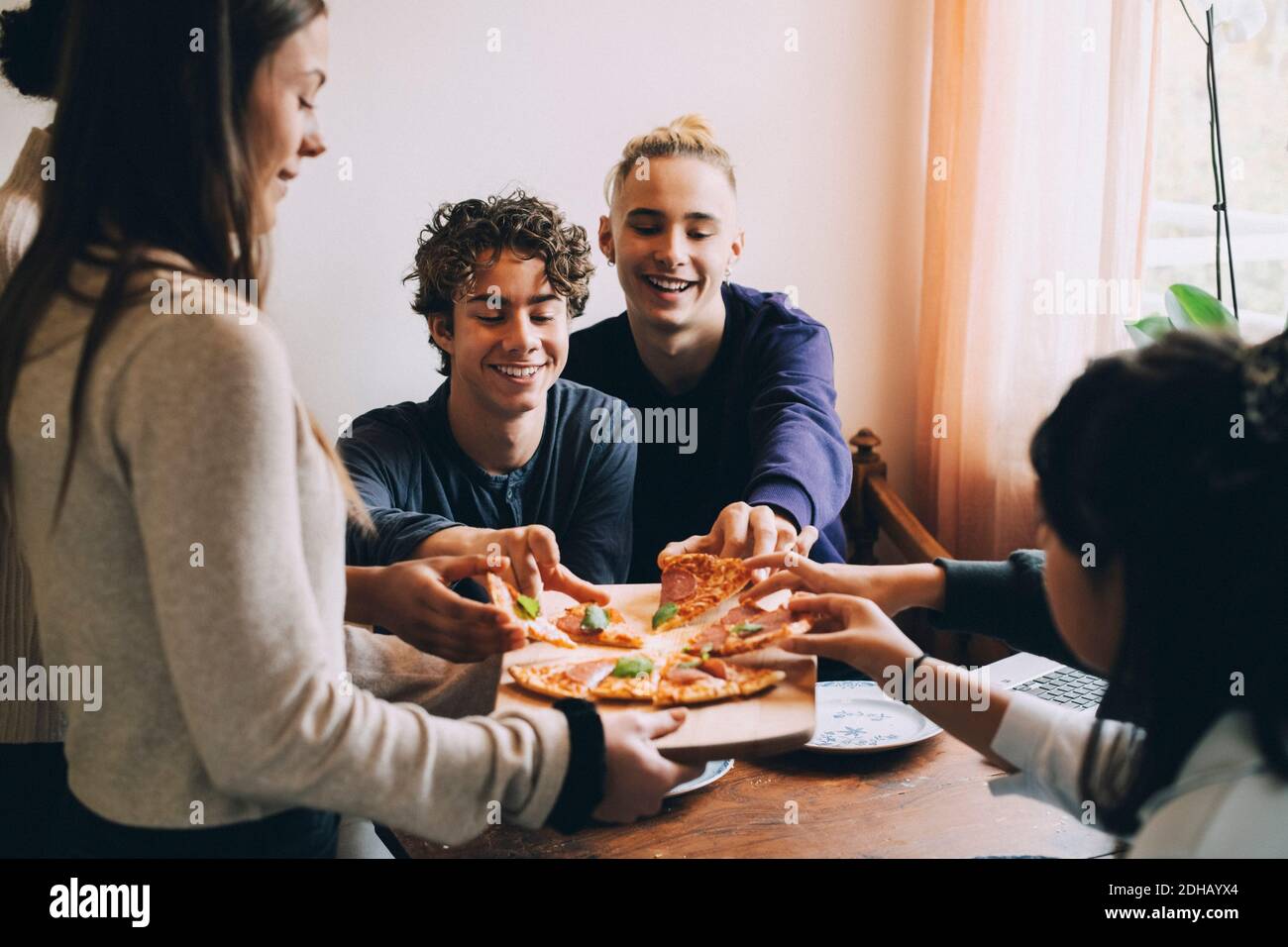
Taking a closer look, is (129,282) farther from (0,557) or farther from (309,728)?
(0,557)

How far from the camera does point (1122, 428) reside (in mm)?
976

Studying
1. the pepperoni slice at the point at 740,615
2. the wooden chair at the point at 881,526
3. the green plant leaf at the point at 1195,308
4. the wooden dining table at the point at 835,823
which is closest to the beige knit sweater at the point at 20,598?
the wooden dining table at the point at 835,823

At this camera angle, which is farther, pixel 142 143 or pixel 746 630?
pixel 746 630

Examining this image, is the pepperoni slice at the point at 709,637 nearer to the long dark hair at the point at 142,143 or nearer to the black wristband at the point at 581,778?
the black wristband at the point at 581,778

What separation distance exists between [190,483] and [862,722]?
99 cm

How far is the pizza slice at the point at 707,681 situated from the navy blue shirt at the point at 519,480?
669 mm

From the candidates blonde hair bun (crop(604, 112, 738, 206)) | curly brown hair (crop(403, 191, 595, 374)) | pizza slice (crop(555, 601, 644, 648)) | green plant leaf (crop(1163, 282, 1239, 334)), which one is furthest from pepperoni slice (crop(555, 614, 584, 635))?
blonde hair bun (crop(604, 112, 738, 206))

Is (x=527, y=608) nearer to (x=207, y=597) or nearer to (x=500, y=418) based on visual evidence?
(x=500, y=418)

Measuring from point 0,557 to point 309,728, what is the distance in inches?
28.9

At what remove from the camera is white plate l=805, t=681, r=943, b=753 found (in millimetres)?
1462

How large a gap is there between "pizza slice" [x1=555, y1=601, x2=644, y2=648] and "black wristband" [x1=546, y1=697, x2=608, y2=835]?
482 millimetres

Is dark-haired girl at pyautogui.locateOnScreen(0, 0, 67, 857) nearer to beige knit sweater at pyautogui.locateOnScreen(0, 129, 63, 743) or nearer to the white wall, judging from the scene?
beige knit sweater at pyautogui.locateOnScreen(0, 129, 63, 743)

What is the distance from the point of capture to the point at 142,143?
914 mm

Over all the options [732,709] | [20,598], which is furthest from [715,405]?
[20,598]
